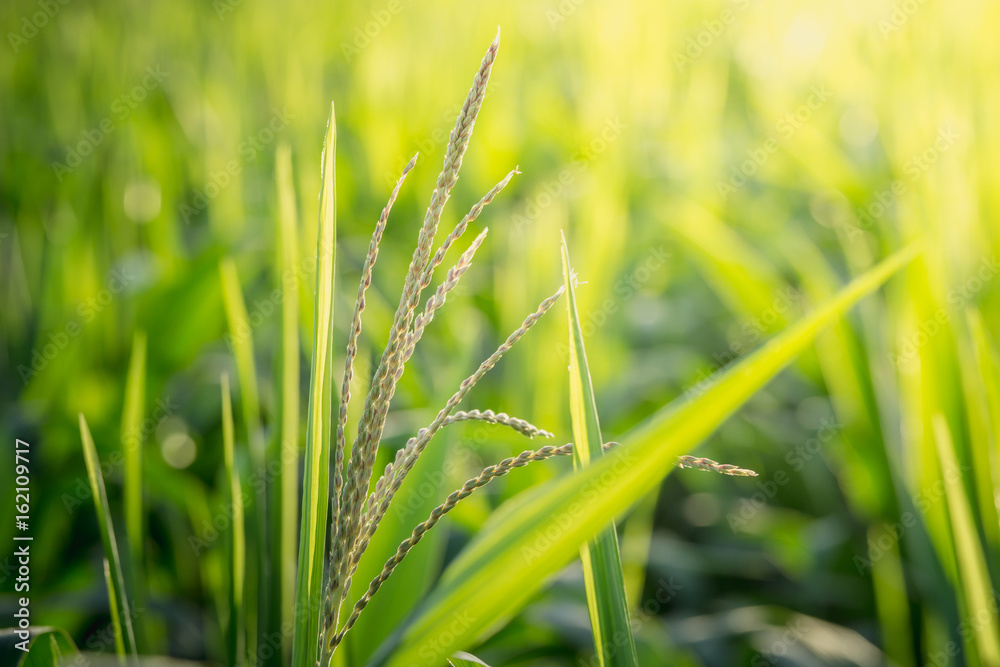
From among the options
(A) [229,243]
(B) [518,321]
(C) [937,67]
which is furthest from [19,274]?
(C) [937,67]

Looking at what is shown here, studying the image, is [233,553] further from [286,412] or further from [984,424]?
[984,424]

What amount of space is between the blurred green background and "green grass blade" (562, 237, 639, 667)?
0.20 ft

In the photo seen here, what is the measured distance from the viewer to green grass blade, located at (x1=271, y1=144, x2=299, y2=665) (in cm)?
47

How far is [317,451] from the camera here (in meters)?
0.31

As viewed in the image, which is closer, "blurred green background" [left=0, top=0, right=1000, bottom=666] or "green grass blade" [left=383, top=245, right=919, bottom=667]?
"green grass blade" [left=383, top=245, right=919, bottom=667]

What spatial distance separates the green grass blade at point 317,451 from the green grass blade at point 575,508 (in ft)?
0.16

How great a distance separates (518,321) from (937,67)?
1.68 m

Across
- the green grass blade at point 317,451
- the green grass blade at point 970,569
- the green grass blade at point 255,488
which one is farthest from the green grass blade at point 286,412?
the green grass blade at point 970,569

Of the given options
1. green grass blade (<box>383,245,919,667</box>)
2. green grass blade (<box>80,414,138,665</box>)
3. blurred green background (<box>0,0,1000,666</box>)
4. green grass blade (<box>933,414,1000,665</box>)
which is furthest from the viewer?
blurred green background (<box>0,0,1000,666</box>)

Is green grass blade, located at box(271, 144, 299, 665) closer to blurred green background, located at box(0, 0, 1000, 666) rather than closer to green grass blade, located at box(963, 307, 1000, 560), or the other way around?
blurred green background, located at box(0, 0, 1000, 666)

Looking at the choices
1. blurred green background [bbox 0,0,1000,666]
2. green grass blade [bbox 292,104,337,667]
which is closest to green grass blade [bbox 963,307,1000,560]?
blurred green background [bbox 0,0,1000,666]

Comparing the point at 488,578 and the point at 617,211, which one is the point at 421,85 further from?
the point at 488,578

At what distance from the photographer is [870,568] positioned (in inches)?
33.0

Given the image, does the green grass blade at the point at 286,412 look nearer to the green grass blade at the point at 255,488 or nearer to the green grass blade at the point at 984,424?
the green grass blade at the point at 255,488
